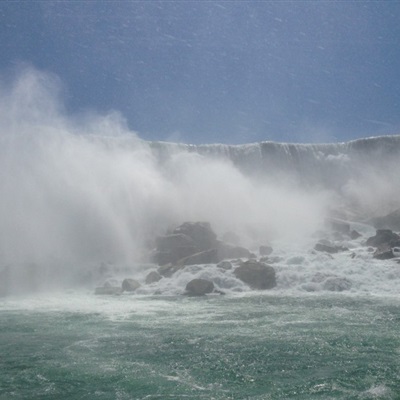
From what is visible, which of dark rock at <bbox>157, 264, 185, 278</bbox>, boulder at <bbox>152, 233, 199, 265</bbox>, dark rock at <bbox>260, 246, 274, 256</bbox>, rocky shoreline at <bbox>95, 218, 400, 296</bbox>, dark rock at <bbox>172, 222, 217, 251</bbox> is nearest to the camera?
rocky shoreline at <bbox>95, 218, 400, 296</bbox>

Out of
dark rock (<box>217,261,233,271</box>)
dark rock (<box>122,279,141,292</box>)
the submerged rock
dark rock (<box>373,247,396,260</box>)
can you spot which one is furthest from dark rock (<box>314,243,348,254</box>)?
dark rock (<box>122,279,141,292</box>)

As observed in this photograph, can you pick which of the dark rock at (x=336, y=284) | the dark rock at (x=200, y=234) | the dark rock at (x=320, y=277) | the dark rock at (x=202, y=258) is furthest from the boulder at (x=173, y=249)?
the dark rock at (x=336, y=284)

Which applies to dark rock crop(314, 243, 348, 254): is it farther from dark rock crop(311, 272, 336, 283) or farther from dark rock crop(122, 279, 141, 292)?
dark rock crop(122, 279, 141, 292)

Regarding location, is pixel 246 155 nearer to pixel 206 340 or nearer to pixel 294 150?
pixel 294 150

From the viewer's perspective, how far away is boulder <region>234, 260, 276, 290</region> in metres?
19.4

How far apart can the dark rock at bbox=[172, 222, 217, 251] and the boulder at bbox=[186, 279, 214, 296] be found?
19.7ft

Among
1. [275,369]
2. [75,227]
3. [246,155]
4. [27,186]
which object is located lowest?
[275,369]

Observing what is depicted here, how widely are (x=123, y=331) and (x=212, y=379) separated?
14.5 ft

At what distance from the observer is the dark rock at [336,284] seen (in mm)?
18500

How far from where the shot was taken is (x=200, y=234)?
2514cm

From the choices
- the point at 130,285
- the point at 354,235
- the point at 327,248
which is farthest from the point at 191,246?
the point at 354,235

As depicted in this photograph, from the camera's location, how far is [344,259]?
73.6 ft

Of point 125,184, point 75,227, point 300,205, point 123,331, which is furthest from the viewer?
point 300,205

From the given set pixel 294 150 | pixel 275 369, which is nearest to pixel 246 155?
pixel 294 150
